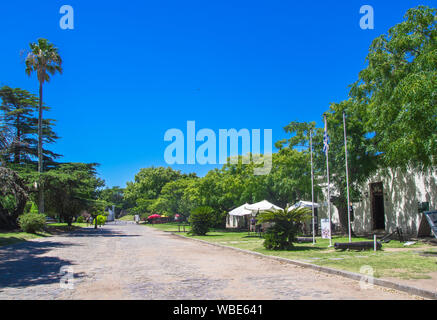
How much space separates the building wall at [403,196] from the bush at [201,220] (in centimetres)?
1215

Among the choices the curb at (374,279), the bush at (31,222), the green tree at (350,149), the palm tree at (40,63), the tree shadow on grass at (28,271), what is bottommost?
the tree shadow on grass at (28,271)

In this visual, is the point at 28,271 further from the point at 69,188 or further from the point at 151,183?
the point at 151,183

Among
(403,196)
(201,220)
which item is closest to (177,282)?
(403,196)

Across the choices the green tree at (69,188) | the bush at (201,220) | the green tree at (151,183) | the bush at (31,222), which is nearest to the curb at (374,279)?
the bush at (201,220)

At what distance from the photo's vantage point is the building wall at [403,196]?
22234mm

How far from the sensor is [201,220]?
30.9 metres

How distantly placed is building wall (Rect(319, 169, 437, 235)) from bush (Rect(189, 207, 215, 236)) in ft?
39.9

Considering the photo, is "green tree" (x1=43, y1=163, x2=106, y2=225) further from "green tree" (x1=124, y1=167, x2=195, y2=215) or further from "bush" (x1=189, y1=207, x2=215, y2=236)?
"green tree" (x1=124, y1=167, x2=195, y2=215)

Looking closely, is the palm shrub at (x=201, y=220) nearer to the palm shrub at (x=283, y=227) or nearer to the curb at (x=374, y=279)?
the palm shrub at (x=283, y=227)

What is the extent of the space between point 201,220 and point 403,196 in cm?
1516

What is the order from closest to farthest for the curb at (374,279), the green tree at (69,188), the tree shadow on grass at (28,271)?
the curb at (374,279) → the tree shadow on grass at (28,271) → the green tree at (69,188)

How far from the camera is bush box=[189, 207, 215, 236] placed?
3083cm

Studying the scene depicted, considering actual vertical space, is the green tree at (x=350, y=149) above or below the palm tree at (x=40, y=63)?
below

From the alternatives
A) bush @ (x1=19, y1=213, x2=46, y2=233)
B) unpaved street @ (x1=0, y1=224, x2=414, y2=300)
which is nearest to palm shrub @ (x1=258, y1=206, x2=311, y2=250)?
unpaved street @ (x1=0, y1=224, x2=414, y2=300)
